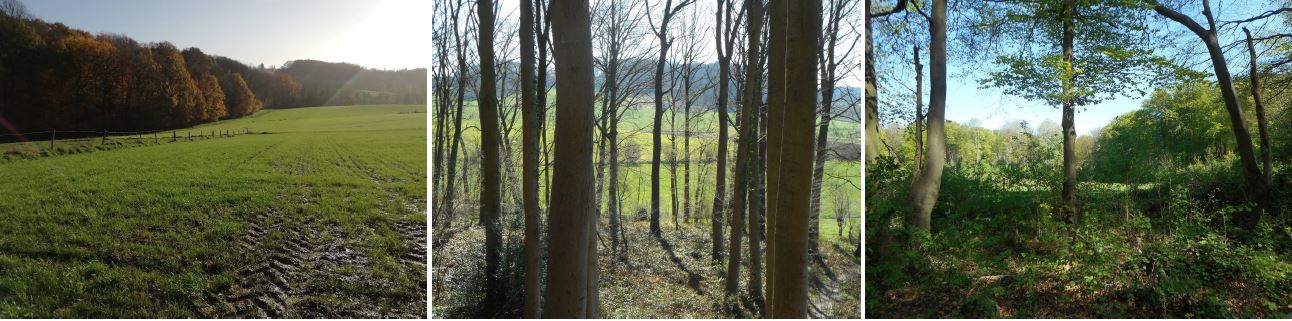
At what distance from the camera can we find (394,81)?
3992mm

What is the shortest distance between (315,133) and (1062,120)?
169 inches

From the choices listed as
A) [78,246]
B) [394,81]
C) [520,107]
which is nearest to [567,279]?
[520,107]

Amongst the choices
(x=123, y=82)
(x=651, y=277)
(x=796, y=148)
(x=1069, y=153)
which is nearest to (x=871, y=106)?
(x=1069, y=153)

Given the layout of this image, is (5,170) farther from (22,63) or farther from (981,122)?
(981,122)

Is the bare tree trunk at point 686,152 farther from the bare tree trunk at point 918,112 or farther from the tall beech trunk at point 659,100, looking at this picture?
the bare tree trunk at point 918,112

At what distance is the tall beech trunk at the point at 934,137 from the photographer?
444 cm

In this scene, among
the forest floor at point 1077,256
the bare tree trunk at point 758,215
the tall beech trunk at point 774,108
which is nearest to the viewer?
the tall beech trunk at point 774,108

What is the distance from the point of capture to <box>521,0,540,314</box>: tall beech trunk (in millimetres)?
3732

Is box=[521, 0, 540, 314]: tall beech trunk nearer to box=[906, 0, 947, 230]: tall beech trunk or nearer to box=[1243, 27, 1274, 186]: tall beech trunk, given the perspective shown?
box=[906, 0, 947, 230]: tall beech trunk

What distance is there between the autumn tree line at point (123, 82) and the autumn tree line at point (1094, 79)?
2.90 m

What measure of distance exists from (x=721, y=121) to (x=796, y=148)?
113 centimetres

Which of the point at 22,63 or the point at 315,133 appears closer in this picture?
the point at 22,63

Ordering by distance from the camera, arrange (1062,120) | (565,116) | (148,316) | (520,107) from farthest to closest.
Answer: (1062,120), (520,107), (148,316), (565,116)

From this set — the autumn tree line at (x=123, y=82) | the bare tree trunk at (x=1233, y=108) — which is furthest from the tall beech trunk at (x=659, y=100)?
the bare tree trunk at (x=1233, y=108)
